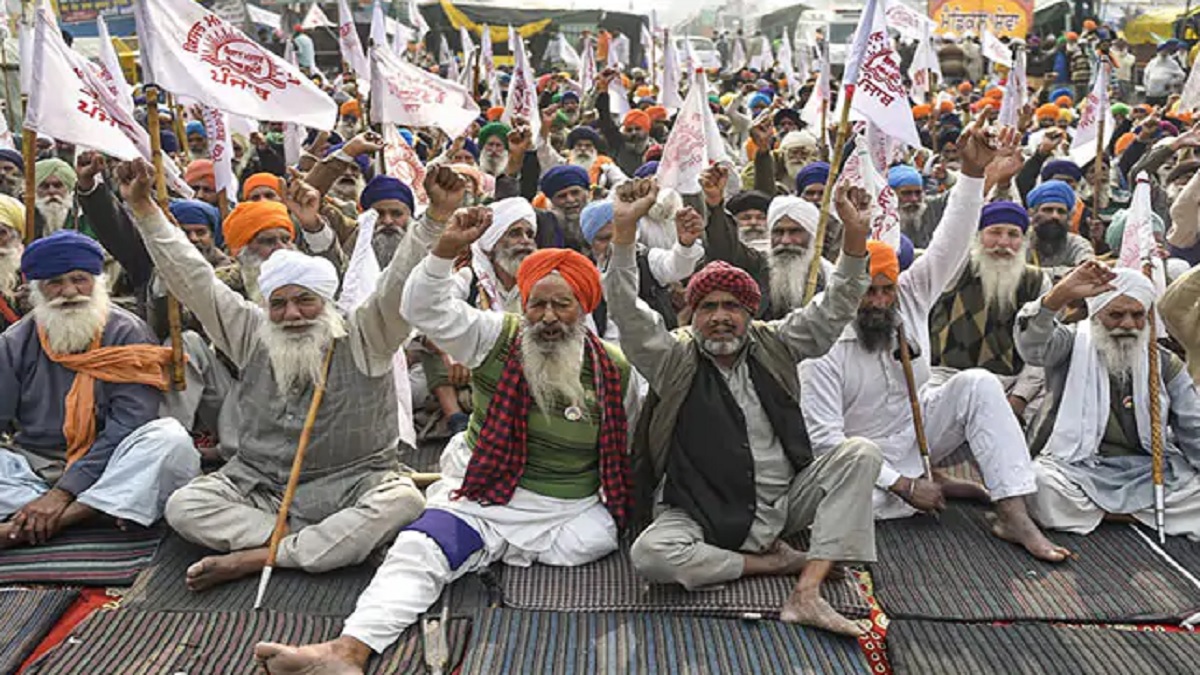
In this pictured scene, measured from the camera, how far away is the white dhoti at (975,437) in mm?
3965

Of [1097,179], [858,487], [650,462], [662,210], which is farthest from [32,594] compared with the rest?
[1097,179]

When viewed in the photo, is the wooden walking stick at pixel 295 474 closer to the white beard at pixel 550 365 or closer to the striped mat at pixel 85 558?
the striped mat at pixel 85 558

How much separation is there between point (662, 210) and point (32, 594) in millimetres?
3845

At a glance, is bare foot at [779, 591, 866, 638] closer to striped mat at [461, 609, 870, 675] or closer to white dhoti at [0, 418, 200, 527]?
striped mat at [461, 609, 870, 675]

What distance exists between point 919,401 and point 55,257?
3.61 m

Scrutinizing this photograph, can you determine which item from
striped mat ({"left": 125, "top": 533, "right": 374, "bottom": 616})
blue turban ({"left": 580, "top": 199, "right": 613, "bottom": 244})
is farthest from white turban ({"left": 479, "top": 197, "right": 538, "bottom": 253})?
striped mat ({"left": 125, "top": 533, "right": 374, "bottom": 616})

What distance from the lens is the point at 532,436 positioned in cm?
377

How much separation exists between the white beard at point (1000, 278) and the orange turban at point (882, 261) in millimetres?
1055

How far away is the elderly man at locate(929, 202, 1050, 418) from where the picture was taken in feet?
16.4

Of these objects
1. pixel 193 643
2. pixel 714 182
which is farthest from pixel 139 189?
pixel 714 182

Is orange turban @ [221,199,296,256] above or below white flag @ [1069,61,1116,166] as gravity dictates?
above

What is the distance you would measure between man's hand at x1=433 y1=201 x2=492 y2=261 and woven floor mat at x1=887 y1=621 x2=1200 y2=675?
1.90 meters

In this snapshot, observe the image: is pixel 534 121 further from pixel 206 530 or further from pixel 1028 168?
pixel 206 530

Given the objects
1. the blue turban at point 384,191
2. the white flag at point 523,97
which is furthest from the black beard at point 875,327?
Result: the white flag at point 523,97
